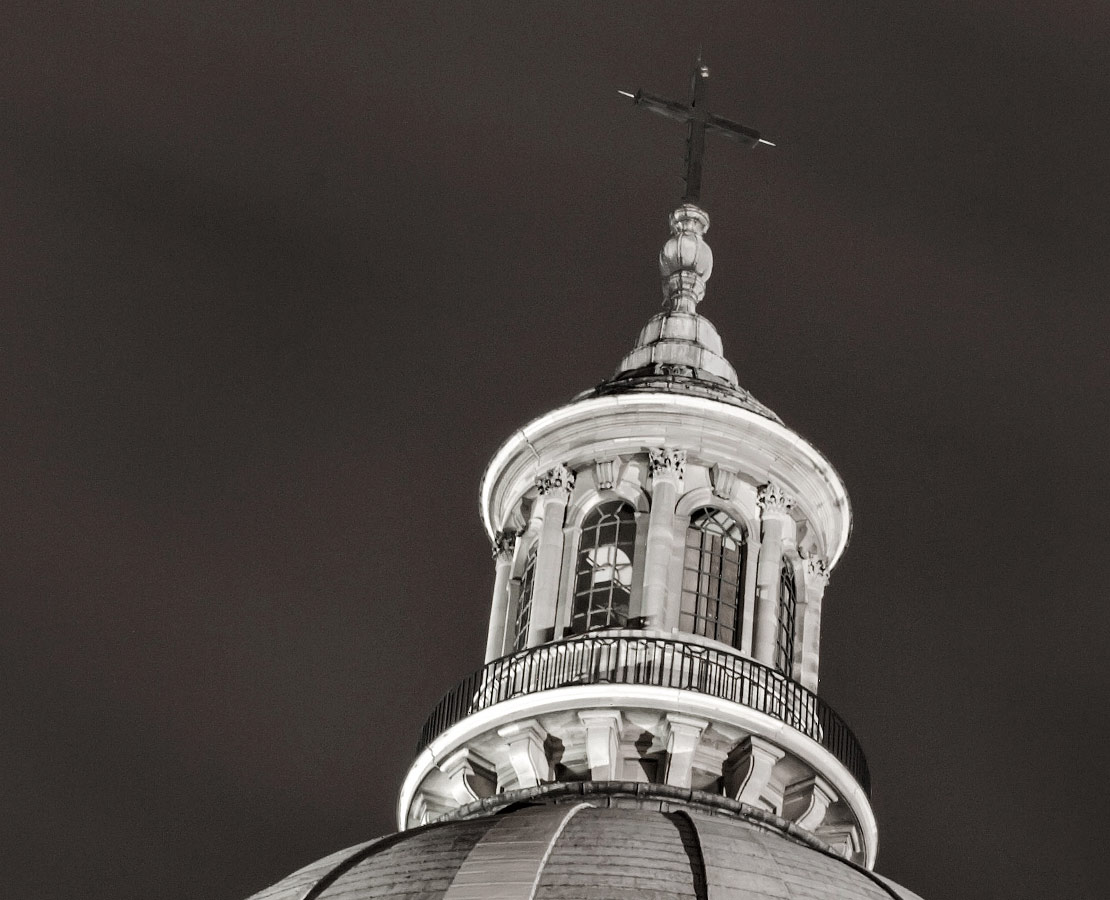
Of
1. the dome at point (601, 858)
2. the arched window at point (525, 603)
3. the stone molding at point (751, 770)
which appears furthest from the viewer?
the arched window at point (525, 603)

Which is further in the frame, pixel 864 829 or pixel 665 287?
pixel 665 287

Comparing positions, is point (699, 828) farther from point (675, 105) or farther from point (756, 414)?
point (675, 105)

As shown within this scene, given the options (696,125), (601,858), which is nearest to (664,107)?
(696,125)

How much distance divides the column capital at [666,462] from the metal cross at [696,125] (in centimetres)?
714

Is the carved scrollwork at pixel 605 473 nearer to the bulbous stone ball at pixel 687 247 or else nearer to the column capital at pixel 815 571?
the column capital at pixel 815 571

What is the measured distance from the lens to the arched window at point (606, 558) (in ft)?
174

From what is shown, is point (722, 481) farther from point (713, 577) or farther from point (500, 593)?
point (500, 593)

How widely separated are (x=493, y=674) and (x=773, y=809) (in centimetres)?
499

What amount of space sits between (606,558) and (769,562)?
107 inches

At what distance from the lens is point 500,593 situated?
54938 millimetres

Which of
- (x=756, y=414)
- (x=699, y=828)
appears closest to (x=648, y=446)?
(x=756, y=414)

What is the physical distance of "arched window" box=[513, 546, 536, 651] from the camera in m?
53.3

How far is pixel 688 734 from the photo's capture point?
49719mm

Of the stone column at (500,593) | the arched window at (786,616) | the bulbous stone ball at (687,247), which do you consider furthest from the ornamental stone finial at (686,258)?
the arched window at (786,616)
